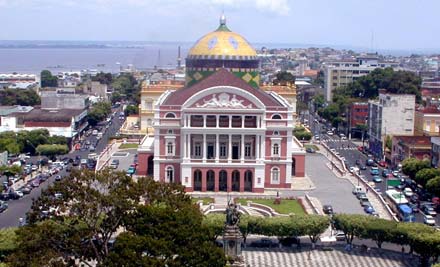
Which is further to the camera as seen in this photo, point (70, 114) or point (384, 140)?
point (70, 114)

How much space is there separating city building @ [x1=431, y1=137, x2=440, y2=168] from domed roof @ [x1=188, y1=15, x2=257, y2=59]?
17.8 m

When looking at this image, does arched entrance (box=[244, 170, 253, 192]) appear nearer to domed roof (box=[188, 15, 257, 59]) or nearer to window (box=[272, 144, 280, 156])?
window (box=[272, 144, 280, 156])

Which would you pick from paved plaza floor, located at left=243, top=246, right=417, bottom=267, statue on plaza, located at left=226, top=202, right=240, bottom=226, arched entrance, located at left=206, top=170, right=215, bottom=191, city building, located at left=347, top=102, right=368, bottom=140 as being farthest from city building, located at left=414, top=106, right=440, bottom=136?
statue on plaza, located at left=226, top=202, right=240, bottom=226

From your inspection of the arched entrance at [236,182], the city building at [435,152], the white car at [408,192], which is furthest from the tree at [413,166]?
the arched entrance at [236,182]

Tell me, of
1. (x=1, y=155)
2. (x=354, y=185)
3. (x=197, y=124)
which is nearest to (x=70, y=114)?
(x=1, y=155)

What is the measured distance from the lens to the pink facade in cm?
5481

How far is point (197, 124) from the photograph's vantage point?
182 ft

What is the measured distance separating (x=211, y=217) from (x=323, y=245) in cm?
672

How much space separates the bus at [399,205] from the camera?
155ft

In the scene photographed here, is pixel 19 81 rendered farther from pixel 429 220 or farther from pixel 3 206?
pixel 429 220

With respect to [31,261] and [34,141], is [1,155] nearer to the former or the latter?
[34,141]

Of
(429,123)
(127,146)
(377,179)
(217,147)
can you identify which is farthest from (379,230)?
(127,146)

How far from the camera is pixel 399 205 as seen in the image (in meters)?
49.5

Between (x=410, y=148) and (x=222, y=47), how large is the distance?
1863cm
